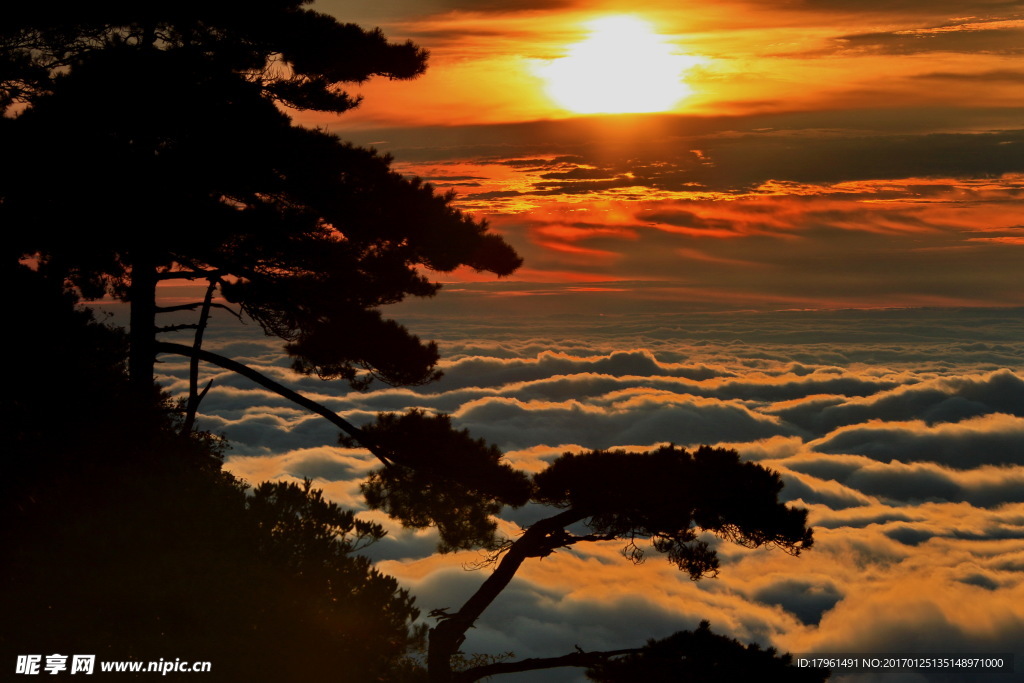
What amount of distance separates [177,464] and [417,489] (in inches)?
186

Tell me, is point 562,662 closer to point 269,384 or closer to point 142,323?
point 269,384

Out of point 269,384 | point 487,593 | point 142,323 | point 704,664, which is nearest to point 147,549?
point 269,384

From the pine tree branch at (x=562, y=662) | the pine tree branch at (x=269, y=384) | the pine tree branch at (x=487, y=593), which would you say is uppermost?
the pine tree branch at (x=269, y=384)

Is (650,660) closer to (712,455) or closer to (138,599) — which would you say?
(712,455)

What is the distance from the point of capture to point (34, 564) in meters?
9.98

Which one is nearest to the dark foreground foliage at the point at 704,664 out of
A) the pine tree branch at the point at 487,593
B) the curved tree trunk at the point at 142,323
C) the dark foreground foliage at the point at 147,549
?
the pine tree branch at the point at 487,593

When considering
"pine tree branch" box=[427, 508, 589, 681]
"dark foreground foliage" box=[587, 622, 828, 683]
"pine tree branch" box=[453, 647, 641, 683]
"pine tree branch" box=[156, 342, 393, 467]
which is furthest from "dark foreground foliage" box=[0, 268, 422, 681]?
"dark foreground foliage" box=[587, 622, 828, 683]

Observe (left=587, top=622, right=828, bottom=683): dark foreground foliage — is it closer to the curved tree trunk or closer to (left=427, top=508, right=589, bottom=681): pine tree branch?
(left=427, top=508, right=589, bottom=681): pine tree branch

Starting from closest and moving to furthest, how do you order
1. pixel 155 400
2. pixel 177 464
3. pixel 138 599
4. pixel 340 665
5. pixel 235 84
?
pixel 138 599, pixel 340 665, pixel 177 464, pixel 155 400, pixel 235 84

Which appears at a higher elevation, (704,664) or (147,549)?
(147,549)

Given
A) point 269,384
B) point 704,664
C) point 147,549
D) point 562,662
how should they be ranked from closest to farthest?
point 147,549, point 704,664, point 562,662, point 269,384

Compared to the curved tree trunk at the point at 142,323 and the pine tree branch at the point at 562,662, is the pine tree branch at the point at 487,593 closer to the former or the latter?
the pine tree branch at the point at 562,662

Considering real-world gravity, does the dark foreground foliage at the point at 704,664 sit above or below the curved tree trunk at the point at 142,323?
below

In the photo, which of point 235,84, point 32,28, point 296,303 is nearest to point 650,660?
point 296,303
